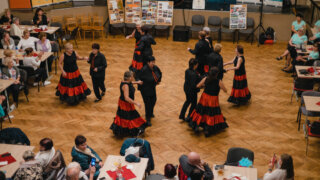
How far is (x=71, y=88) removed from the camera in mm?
9031

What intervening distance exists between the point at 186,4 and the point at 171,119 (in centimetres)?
850

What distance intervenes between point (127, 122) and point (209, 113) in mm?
1737

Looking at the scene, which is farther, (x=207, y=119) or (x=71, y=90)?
(x=71, y=90)

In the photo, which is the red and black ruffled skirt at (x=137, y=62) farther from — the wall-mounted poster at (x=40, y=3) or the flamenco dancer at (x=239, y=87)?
the wall-mounted poster at (x=40, y=3)

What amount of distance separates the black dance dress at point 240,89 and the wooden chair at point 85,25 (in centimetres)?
779

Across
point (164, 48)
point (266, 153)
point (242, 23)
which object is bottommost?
point (266, 153)

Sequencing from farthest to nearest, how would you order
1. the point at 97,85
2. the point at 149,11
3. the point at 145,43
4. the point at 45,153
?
1. the point at 149,11
2. the point at 145,43
3. the point at 97,85
4. the point at 45,153

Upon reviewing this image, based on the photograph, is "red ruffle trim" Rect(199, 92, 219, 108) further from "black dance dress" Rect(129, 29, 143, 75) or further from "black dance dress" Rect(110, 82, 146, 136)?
"black dance dress" Rect(129, 29, 143, 75)

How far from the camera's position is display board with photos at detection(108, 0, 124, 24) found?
15266 mm

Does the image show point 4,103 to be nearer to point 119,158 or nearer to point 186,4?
point 119,158

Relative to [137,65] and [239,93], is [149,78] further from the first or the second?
[137,65]

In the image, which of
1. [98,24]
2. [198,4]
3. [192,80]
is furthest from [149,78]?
[98,24]

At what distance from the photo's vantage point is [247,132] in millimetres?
8000

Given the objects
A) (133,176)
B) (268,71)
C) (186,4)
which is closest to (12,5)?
(186,4)
